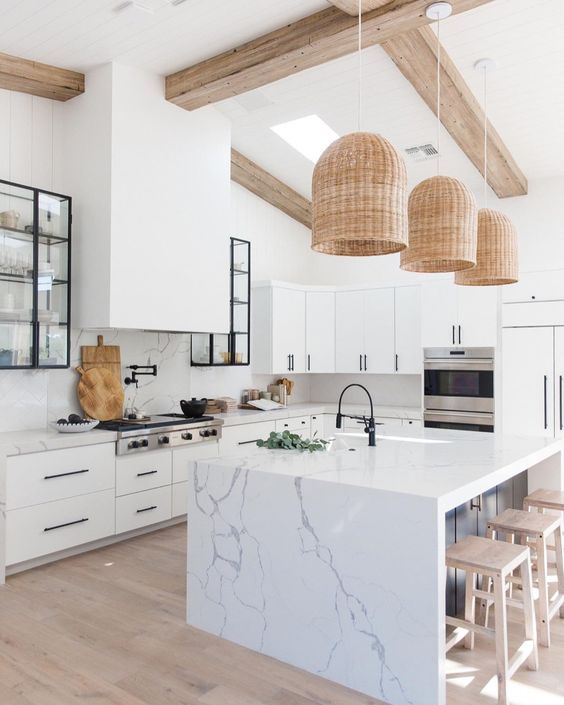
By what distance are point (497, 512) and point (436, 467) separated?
3.95ft

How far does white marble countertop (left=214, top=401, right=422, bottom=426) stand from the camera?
561 cm

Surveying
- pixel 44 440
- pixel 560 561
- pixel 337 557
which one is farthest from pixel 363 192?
pixel 44 440

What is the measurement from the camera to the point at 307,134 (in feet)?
19.3

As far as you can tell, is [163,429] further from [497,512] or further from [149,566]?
[497,512]

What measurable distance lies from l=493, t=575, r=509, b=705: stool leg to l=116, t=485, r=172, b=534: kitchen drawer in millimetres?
2888

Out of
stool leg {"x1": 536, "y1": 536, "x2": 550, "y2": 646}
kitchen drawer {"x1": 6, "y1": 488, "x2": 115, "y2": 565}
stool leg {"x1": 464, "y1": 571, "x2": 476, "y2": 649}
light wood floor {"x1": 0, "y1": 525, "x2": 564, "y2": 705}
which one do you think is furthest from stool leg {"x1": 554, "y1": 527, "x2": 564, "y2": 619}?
kitchen drawer {"x1": 6, "y1": 488, "x2": 115, "y2": 565}

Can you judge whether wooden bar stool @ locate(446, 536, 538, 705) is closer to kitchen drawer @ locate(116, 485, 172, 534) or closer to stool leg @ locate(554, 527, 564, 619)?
stool leg @ locate(554, 527, 564, 619)

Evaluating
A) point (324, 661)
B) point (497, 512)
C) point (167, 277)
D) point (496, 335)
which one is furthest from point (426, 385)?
point (324, 661)

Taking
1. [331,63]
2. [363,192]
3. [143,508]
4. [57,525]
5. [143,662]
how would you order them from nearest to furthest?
[363,192]
[143,662]
[57,525]
[331,63]
[143,508]

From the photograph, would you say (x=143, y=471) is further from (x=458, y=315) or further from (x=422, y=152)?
(x=422, y=152)

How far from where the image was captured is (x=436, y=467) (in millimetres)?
2924

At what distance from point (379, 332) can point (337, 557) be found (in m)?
4.30

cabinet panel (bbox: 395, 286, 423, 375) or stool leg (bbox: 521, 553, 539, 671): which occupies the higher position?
cabinet panel (bbox: 395, 286, 423, 375)

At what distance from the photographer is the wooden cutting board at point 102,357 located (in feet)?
16.0
